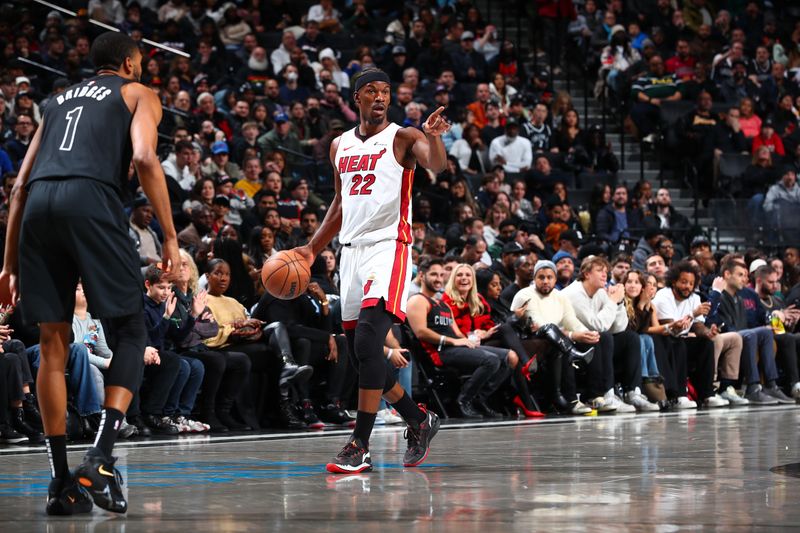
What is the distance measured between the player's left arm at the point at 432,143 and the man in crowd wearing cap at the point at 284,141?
8.72 meters

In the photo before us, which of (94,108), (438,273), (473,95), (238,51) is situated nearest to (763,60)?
(473,95)

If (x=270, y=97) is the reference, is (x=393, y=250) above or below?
below

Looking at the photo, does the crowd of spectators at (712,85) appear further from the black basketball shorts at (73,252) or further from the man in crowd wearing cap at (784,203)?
the black basketball shorts at (73,252)

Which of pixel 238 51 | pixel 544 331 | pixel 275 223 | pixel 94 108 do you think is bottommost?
pixel 544 331

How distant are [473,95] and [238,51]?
11.2 feet

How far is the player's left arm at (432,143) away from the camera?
20.2ft

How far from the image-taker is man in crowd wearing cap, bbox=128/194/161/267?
36.9 ft

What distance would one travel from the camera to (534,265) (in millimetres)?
11906

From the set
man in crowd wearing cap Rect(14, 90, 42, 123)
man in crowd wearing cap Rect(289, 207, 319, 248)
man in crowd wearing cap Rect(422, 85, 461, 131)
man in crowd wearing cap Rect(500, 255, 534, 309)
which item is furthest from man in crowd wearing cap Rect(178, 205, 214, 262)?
man in crowd wearing cap Rect(422, 85, 461, 131)

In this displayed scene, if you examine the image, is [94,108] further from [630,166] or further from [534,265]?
[630,166]

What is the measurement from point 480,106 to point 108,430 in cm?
1349

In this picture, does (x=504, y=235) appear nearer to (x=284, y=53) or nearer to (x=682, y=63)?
(x=284, y=53)

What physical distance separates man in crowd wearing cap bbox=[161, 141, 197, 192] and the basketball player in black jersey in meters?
8.21

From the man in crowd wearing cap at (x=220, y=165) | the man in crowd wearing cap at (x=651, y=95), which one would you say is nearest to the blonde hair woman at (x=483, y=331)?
the man in crowd wearing cap at (x=220, y=165)
